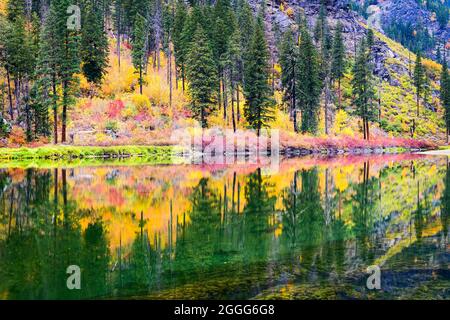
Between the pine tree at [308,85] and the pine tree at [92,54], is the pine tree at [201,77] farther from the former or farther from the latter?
the pine tree at [308,85]

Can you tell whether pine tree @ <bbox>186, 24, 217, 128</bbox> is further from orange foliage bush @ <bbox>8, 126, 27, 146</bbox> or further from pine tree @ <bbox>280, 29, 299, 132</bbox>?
orange foliage bush @ <bbox>8, 126, 27, 146</bbox>

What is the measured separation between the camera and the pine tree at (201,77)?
6041 cm

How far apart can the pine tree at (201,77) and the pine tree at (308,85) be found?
50.4 feet

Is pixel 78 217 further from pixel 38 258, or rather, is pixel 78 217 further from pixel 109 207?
pixel 38 258

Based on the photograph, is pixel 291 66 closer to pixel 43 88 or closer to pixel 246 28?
pixel 246 28

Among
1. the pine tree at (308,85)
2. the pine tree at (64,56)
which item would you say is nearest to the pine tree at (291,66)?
the pine tree at (308,85)

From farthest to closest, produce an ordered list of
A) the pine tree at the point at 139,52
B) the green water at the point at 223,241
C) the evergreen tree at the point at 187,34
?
1. the evergreen tree at the point at 187,34
2. the pine tree at the point at 139,52
3. the green water at the point at 223,241

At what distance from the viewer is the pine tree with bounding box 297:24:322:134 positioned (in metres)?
70.5

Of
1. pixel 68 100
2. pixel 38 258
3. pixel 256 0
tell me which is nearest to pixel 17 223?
pixel 38 258

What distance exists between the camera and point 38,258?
10195 mm

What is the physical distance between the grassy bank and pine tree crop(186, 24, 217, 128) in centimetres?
952

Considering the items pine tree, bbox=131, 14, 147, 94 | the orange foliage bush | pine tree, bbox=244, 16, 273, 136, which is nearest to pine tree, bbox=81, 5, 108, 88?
pine tree, bbox=131, 14, 147, 94

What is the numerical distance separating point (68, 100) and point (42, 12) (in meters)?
33.5
